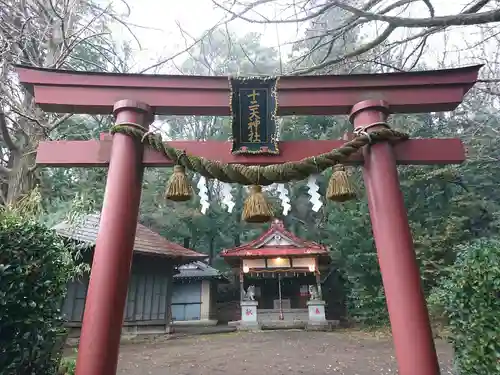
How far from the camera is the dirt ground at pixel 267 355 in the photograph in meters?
6.93

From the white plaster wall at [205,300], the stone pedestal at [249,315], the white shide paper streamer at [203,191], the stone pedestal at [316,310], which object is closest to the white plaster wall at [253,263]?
the stone pedestal at [249,315]

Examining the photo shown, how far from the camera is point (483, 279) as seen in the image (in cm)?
276

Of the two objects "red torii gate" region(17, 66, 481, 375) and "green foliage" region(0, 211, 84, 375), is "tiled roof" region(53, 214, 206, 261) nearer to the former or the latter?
"red torii gate" region(17, 66, 481, 375)

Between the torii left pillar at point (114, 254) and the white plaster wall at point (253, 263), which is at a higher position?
the white plaster wall at point (253, 263)

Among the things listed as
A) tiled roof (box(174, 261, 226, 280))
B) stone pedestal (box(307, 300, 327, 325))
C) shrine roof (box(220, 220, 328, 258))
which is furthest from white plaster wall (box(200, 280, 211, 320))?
stone pedestal (box(307, 300, 327, 325))

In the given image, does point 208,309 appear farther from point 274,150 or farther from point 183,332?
point 274,150

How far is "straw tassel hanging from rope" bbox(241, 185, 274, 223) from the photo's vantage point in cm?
316

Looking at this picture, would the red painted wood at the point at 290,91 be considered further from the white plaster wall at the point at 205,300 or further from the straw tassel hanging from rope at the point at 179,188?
the white plaster wall at the point at 205,300

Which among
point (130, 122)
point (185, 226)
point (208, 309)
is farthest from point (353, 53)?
point (185, 226)

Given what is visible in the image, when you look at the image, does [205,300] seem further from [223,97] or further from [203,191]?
[223,97]

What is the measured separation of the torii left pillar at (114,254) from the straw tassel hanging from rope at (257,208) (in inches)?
39.6

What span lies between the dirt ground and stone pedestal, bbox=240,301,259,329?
2.12 metres

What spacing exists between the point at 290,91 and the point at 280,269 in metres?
12.0

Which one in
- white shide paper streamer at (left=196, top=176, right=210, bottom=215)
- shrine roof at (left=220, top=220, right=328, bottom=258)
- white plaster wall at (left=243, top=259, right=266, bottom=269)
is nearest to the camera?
white shide paper streamer at (left=196, top=176, right=210, bottom=215)
